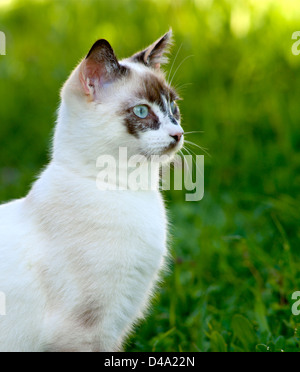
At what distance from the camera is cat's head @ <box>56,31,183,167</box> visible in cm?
222

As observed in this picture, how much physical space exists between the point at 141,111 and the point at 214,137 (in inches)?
91.8

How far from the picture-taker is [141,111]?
Result: 229 cm

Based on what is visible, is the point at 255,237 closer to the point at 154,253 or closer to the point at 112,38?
the point at 154,253

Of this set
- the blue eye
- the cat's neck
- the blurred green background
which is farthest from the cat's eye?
the blurred green background

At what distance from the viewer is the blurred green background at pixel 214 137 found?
2869mm

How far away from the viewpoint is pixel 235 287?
125 inches

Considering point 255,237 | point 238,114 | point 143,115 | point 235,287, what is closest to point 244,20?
point 238,114

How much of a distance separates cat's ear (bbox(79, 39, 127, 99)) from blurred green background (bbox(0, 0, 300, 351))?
3.68ft

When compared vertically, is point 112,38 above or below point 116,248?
above

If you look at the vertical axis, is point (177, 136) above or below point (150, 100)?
below

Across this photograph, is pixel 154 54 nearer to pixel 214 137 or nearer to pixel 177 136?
pixel 177 136

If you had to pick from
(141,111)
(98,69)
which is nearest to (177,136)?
(141,111)

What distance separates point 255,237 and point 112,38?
2.74 m
